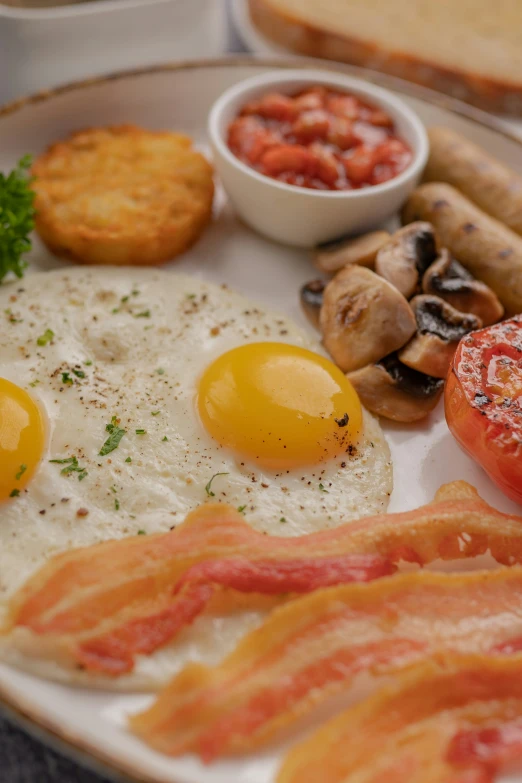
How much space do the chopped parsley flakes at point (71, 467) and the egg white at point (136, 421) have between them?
0.06 feet

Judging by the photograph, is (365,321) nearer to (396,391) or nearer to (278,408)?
(396,391)

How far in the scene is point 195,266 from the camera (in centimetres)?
400

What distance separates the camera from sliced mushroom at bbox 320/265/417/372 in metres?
3.32

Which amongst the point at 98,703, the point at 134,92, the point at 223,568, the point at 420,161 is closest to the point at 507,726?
the point at 223,568

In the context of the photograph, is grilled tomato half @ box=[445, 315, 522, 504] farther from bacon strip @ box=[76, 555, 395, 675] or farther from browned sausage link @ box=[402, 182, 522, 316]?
bacon strip @ box=[76, 555, 395, 675]

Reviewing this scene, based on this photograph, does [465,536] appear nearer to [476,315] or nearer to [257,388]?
[257,388]

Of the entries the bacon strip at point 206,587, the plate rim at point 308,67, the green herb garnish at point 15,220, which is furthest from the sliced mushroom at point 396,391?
the plate rim at point 308,67

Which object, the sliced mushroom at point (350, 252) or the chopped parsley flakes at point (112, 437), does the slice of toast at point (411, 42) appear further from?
the chopped parsley flakes at point (112, 437)

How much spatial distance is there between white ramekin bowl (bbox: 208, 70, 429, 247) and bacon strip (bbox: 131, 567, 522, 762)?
207 cm

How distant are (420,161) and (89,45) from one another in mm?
2283

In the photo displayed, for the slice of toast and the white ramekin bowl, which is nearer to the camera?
the white ramekin bowl

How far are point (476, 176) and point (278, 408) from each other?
196 cm

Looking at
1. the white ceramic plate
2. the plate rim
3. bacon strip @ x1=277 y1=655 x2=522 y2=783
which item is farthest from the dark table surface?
the plate rim

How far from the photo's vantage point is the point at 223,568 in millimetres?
2457
